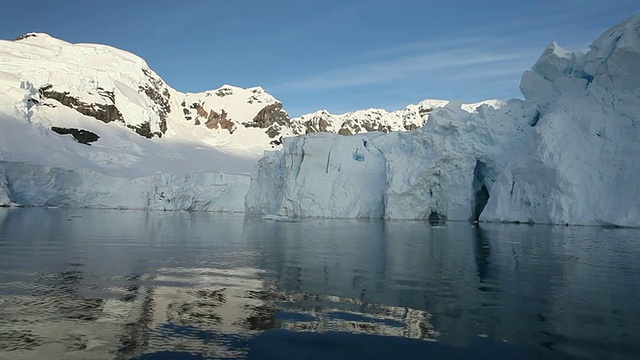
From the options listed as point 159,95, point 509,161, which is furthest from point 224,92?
point 509,161

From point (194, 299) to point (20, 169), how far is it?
1955 inches

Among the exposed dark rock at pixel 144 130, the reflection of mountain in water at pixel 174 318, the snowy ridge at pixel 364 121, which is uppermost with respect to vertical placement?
the snowy ridge at pixel 364 121

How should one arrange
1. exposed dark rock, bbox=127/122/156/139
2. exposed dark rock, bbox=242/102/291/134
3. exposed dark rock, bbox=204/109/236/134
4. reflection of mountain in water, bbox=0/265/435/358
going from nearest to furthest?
reflection of mountain in water, bbox=0/265/435/358 < exposed dark rock, bbox=127/122/156/139 < exposed dark rock, bbox=204/109/236/134 < exposed dark rock, bbox=242/102/291/134

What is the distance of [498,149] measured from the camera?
27031 millimetres

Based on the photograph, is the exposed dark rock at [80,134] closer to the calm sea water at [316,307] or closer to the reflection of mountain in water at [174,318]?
the calm sea water at [316,307]

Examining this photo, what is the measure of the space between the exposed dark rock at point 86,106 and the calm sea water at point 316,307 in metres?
82.1

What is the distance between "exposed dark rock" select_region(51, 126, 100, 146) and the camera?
7527 cm

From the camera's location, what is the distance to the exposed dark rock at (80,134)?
247 feet

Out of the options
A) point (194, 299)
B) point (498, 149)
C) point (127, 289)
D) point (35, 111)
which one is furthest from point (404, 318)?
point (35, 111)

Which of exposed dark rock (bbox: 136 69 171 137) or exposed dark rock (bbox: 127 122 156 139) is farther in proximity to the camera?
exposed dark rock (bbox: 136 69 171 137)

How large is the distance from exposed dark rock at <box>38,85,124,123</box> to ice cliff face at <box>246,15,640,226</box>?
2327 inches

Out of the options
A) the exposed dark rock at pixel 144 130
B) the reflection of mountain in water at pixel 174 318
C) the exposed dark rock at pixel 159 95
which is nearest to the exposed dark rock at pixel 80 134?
the exposed dark rock at pixel 144 130

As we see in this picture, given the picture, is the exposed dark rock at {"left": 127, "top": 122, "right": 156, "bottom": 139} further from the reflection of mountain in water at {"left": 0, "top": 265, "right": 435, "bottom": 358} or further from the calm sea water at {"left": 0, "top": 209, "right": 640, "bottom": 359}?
the reflection of mountain in water at {"left": 0, "top": 265, "right": 435, "bottom": 358}

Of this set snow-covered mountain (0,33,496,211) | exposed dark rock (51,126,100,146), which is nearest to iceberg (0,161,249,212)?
snow-covered mountain (0,33,496,211)
